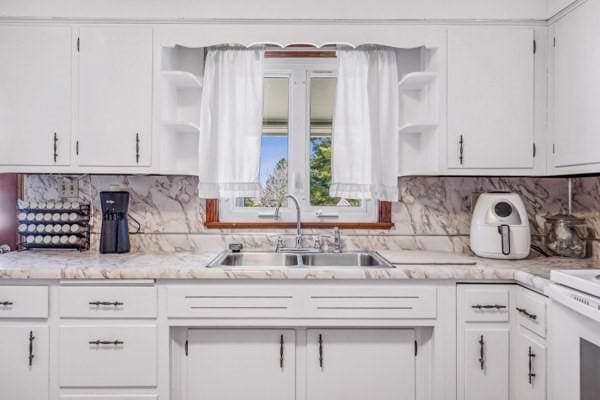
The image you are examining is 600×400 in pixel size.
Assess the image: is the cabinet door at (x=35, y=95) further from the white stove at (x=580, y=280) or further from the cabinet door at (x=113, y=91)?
the white stove at (x=580, y=280)

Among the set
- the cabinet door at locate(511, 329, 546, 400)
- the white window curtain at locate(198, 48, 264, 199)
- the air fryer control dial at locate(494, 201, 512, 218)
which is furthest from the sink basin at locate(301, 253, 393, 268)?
the cabinet door at locate(511, 329, 546, 400)

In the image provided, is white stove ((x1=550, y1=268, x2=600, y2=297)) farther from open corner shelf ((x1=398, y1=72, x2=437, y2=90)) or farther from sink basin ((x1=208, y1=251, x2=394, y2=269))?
open corner shelf ((x1=398, y1=72, x2=437, y2=90))

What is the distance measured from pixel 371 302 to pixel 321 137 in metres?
1.11

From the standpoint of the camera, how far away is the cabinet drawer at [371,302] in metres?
1.81

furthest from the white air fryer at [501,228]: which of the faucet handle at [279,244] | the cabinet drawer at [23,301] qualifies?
the cabinet drawer at [23,301]

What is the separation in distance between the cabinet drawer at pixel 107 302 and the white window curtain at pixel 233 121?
0.68 metres

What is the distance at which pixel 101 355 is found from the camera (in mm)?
1789

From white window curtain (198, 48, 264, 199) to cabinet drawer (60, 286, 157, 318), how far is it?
A: 0.68 m

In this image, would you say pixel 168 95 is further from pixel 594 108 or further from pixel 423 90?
pixel 594 108

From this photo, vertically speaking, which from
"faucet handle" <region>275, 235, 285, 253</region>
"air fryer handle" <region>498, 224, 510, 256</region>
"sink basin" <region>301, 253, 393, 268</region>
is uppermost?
"air fryer handle" <region>498, 224, 510, 256</region>

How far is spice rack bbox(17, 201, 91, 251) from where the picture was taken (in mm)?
2285

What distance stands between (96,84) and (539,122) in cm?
231

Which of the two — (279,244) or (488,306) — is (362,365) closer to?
(488,306)

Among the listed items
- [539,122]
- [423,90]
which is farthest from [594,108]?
[423,90]
